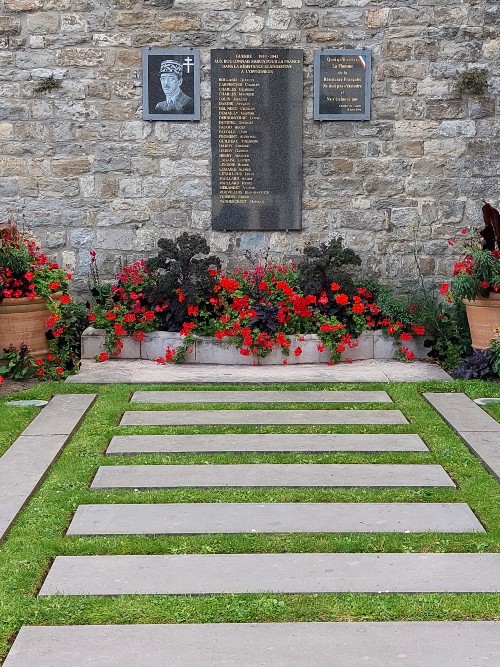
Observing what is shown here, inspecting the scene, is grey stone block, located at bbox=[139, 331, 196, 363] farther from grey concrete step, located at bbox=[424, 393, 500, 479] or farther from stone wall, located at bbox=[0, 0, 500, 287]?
grey concrete step, located at bbox=[424, 393, 500, 479]

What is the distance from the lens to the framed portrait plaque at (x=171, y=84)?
280 inches

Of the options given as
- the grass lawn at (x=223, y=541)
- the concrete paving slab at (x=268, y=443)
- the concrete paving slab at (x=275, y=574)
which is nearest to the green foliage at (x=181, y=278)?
the grass lawn at (x=223, y=541)

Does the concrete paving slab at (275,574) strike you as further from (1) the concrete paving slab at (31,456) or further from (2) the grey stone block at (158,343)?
(2) the grey stone block at (158,343)

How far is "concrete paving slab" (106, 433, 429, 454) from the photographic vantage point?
434 cm

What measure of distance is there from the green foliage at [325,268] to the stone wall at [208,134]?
1.76 ft

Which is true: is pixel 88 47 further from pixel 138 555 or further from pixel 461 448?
pixel 138 555

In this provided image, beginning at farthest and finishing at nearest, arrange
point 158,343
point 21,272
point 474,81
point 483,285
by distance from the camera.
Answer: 1. point 474,81
2. point 158,343
3. point 21,272
4. point 483,285

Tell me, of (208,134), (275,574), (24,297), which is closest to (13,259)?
(24,297)

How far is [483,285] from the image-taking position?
20.3ft

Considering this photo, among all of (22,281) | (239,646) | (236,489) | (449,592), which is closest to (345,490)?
(236,489)

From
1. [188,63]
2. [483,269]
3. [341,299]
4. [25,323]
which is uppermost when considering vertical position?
[188,63]

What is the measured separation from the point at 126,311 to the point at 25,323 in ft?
2.51

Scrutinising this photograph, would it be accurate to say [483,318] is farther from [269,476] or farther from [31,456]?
[31,456]

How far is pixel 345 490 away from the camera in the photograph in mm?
3756
